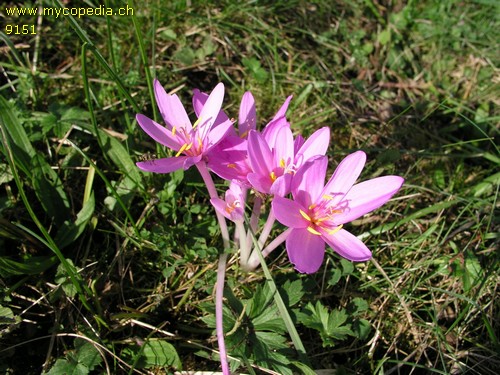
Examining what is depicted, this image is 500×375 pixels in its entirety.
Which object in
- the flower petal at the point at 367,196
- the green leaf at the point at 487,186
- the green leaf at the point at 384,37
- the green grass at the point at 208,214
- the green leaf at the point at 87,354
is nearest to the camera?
the flower petal at the point at 367,196

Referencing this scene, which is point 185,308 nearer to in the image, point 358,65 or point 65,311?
point 65,311

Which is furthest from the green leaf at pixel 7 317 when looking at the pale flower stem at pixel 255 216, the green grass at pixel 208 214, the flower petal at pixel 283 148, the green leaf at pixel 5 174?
the flower petal at pixel 283 148

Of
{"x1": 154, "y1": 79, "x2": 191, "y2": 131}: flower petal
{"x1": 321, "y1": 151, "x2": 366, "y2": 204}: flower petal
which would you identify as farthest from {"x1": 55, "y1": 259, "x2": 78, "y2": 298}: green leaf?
{"x1": 321, "y1": 151, "x2": 366, "y2": 204}: flower petal

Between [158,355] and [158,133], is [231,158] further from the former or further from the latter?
[158,355]

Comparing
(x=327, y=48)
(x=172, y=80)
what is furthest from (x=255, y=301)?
(x=327, y=48)

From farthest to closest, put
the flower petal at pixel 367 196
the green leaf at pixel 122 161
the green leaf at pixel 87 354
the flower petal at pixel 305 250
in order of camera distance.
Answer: the green leaf at pixel 122 161
the green leaf at pixel 87 354
the flower petal at pixel 367 196
the flower petal at pixel 305 250

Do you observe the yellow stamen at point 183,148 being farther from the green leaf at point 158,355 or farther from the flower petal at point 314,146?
the green leaf at point 158,355

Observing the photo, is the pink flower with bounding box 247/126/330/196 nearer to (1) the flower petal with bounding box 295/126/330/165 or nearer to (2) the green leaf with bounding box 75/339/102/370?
(1) the flower petal with bounding box 295/126/330/165
